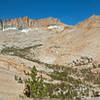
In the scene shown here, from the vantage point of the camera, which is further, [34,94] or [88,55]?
[88,55]

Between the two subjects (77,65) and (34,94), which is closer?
(34,94)

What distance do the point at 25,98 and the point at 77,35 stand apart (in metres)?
42.3

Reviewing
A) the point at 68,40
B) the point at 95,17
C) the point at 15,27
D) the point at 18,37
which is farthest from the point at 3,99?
the point at 15,27

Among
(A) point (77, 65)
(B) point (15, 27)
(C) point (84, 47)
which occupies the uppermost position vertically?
(B) point (15, 27)

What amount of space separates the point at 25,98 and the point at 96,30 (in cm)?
4083

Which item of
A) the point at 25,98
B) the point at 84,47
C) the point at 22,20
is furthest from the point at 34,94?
the point at 22,20

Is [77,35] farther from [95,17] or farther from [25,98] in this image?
[25,98]

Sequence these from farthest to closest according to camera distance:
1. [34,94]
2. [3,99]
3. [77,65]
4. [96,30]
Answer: [96,30] → [77,65] → [34,94] → [3,99]

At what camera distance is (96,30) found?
150 feet

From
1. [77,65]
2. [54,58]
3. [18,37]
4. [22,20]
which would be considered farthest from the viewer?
[22,20]

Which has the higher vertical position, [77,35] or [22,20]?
[22,20]

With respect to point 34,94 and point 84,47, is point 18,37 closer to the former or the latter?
point 84,47

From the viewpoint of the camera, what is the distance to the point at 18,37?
7519 centimetres

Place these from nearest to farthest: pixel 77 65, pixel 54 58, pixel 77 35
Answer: pixel 77 65 < pixel 54 58 < pixel 77 35
